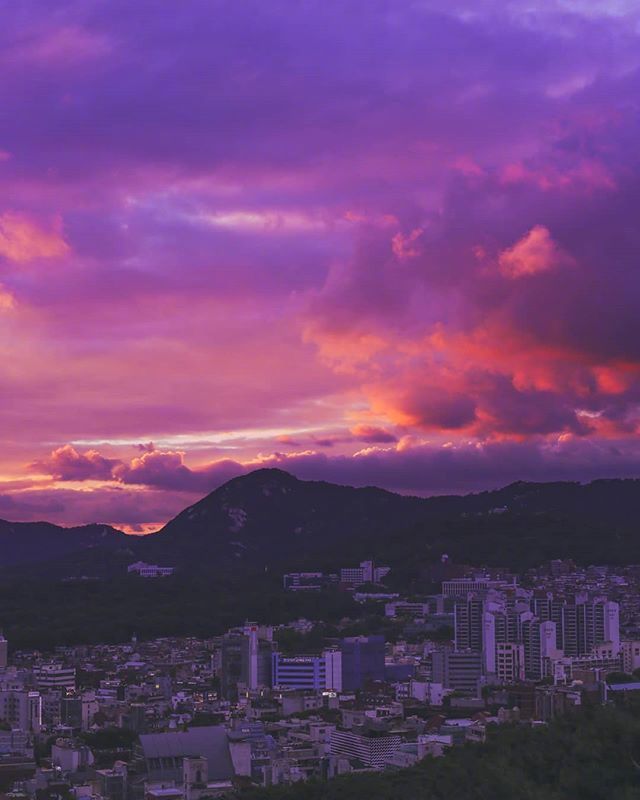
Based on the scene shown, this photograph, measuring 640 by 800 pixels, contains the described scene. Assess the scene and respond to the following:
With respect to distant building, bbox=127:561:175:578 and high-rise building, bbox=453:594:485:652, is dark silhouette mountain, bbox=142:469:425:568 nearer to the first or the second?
distant building, bbox=127:561:175:578

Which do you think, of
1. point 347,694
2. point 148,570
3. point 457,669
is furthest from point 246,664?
point 148,570

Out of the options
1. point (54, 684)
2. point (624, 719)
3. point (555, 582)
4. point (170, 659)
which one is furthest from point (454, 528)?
point (624, 719)

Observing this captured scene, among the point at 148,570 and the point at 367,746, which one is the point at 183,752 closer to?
the point at 367,746

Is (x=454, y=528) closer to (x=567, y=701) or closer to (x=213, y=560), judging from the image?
(x=213, y=560)

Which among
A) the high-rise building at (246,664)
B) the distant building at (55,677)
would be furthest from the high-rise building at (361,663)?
the distant building at (55,677)

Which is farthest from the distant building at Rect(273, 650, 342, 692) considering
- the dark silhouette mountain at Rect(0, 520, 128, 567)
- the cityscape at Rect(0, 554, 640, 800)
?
the dark silhouette mountain at Rect(0, 520, 128, 567)

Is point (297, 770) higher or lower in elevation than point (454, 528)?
lower
